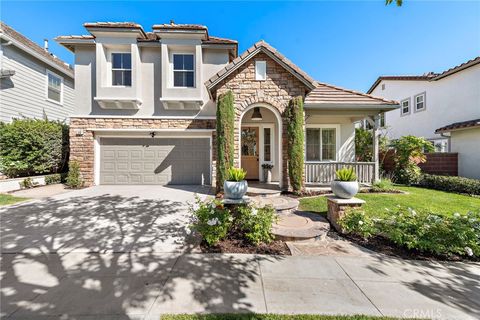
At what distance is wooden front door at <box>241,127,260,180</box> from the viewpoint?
9969 millimetres

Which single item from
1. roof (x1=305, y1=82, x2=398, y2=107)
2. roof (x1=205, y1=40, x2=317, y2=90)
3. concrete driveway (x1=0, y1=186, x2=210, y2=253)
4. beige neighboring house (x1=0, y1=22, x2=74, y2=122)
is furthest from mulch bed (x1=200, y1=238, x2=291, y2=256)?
beige neighboring house (x1=0, y1=22, x2=74, y2=122)

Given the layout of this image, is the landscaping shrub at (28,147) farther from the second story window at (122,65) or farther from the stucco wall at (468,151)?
the stucco wall at (468,151)

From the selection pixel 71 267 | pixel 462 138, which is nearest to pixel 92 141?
pixel 71 267

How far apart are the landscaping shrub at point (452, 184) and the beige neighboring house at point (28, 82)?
21.1 m

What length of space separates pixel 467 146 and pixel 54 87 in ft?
81.2

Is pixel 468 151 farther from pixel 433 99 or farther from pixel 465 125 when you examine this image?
pixel 433 99

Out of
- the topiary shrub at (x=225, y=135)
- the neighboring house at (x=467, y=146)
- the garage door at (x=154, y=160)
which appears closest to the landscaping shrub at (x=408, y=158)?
the neighboring house at (x=467, y=146)

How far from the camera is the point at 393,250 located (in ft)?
13.1

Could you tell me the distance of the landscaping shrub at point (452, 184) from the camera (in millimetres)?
8312

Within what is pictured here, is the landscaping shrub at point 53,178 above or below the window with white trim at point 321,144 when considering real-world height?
below

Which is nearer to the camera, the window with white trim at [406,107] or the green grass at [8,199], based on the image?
the green grass at [8,199]

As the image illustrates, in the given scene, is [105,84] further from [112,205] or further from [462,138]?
[462,138]

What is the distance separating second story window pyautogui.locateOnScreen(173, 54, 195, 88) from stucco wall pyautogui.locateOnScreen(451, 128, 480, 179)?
1526 cm

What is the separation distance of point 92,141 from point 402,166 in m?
15.9
